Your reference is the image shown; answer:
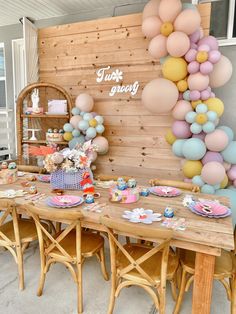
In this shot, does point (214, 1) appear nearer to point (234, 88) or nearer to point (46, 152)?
point (234, 88)

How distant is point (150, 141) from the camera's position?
11.6ft

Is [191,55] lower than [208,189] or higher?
higher

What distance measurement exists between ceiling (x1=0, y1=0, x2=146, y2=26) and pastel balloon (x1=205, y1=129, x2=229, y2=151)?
8.00 ft

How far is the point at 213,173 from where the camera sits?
273 centimetres

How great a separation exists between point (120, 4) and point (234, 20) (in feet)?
5.60

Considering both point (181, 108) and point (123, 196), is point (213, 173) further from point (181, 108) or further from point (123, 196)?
point (123, 196)

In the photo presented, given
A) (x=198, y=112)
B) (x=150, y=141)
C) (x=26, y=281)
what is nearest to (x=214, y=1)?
(x=198, y=112)

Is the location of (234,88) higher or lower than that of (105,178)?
higher

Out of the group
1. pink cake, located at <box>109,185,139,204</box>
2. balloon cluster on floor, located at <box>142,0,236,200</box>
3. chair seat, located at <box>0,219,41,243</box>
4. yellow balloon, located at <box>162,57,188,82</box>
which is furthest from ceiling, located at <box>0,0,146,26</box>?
chair seat, located at <box>0,219,41,243</box>

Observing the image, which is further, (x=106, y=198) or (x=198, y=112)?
(x=198, y=112)

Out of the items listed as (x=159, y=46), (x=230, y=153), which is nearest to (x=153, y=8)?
(x=159, y=46)

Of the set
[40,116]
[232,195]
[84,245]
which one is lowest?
[84,245]

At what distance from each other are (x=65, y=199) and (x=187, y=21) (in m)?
2.10

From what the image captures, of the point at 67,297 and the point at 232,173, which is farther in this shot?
the point at 232,173
